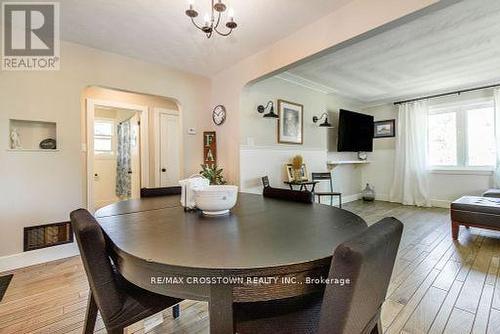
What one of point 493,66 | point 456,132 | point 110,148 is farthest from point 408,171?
point 110,148

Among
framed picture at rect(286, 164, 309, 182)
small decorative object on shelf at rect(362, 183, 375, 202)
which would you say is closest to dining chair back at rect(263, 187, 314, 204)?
framed picture at rect(286, 164, 309, 182)

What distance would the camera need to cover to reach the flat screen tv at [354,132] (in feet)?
16.5

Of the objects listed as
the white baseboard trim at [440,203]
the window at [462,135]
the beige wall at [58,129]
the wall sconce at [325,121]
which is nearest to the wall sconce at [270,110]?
the wall sconce at [325,121]

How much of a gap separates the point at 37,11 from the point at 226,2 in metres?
1.74

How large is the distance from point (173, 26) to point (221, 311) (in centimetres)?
256

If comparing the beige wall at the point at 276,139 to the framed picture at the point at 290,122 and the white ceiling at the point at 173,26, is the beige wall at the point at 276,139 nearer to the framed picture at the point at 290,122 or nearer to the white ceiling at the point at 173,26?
the framed picture at the point at 290,122

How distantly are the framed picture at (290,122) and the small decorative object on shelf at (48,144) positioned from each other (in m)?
3.03

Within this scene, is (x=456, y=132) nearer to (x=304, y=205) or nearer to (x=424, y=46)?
(x=424, y=46)

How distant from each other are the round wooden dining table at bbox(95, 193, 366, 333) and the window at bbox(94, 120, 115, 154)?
5224 millimetres

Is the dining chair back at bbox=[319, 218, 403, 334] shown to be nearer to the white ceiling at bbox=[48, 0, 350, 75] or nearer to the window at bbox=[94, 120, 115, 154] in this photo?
the white ceiling at bbox=[48, 0, 350, 75]

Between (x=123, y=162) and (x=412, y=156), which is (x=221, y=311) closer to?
(x=123, y=162)

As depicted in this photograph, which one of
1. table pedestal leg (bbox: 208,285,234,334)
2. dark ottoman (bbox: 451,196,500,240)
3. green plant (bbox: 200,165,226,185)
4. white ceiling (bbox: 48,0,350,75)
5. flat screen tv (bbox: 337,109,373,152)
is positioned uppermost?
white ceiling (bbox: 48,0,350,75)

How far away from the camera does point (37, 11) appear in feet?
7.11

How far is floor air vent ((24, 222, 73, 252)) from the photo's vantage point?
2.49m
